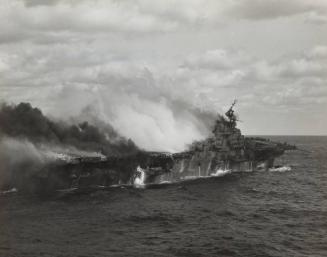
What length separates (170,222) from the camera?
155 ft

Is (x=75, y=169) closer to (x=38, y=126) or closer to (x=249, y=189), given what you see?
(x=38, y=126)

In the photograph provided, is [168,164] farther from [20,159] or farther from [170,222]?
[170,222]

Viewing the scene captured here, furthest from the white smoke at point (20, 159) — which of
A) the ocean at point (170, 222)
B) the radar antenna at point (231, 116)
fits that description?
the radar antenna at point (231, 116)

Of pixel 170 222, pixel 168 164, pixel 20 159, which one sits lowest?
pixel 170 222

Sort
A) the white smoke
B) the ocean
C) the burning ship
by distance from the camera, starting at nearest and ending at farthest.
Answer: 1. the ocean
2. the white smoke
3. the burning ship

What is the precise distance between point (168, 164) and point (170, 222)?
25.4 metres

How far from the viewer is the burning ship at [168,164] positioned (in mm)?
61625

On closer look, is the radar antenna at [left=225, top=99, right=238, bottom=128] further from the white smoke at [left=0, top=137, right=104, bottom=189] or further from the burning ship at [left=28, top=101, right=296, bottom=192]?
the white smoke at [left=0, top=137, right=104, bottom=189]

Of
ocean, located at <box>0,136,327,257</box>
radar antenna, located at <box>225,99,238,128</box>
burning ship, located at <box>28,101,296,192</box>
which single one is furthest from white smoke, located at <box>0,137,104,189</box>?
radar antenna, located at <box>225,99,238,128</box>

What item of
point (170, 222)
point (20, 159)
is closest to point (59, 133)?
point (20, 159)

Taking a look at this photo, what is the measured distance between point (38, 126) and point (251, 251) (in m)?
40.0

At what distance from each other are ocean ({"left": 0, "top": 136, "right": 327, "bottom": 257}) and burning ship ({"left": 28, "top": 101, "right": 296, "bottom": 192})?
11.1 feet

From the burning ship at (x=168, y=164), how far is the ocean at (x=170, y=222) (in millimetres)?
3398

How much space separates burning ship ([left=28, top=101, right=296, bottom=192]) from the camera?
202 feet
